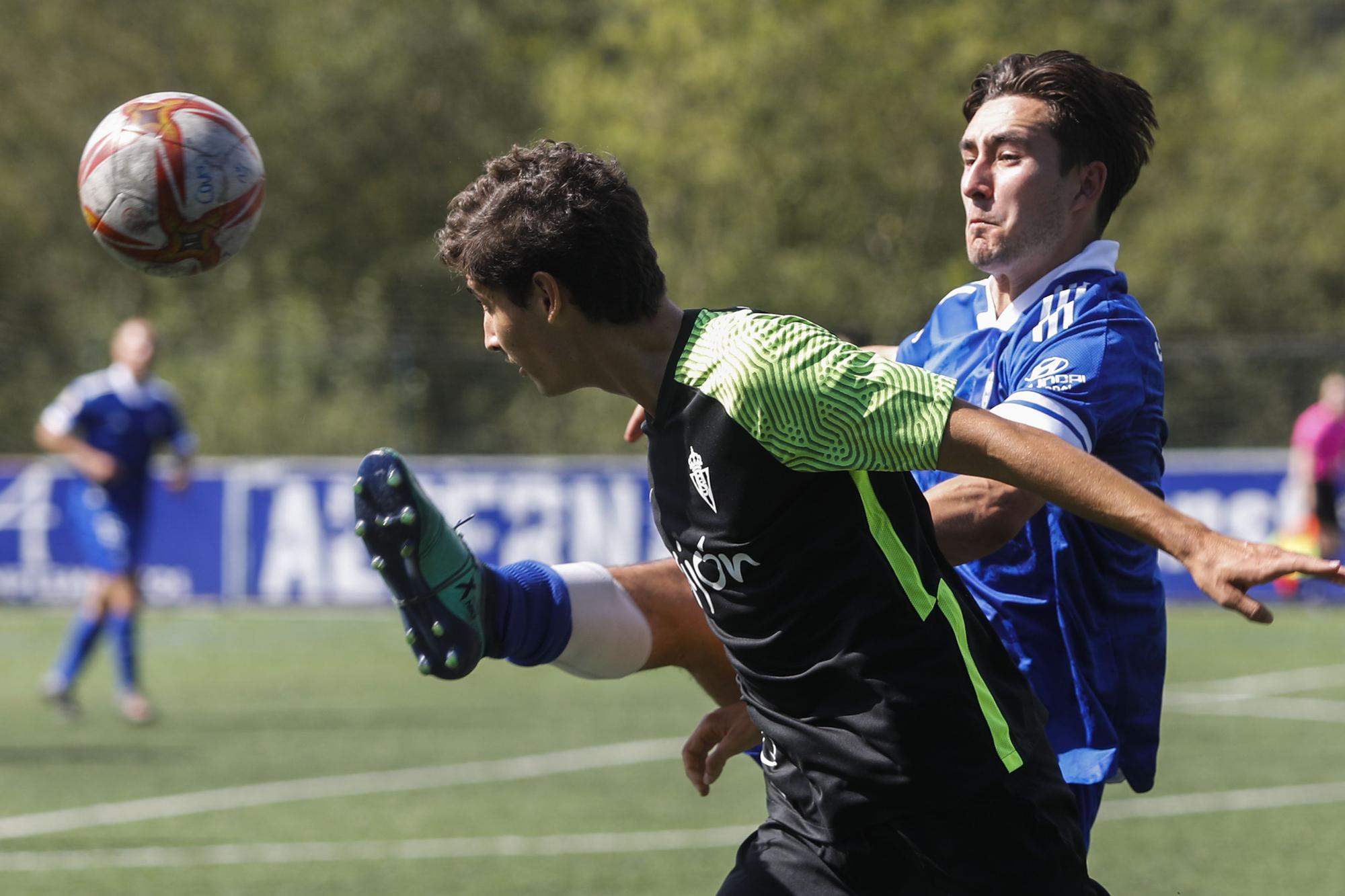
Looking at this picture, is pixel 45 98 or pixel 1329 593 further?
pixel 45 98

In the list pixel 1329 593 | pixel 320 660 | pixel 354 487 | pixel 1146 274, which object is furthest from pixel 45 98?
pixel 354 487

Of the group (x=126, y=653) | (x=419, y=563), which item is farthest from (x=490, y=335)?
(x=126, y=653)

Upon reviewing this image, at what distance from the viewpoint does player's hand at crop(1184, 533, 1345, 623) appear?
2.43 m

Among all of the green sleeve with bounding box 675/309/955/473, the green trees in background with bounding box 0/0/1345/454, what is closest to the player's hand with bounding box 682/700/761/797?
the green sleeve with bounding box 675/309/955/473

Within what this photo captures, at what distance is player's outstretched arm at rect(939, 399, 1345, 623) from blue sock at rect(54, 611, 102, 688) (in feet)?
29.8

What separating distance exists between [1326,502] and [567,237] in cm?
1505

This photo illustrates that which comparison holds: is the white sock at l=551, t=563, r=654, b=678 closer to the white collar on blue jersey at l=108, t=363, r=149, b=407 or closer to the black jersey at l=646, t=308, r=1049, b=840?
the black jersey at l=646, t=308, r=1049, b=840

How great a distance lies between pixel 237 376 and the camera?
22.5m

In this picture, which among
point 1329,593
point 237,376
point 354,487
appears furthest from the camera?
point 237,376

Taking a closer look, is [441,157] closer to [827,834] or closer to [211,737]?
[211,737]

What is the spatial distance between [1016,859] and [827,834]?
316 mm

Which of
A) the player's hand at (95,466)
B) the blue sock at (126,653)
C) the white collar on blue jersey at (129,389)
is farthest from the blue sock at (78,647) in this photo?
the white collar on blue jersey at (129,389)

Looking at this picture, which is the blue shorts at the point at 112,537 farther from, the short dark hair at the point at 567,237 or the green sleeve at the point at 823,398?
the green sleeve at the point at 823,398

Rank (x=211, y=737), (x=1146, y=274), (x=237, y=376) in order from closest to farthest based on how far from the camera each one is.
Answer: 1. (x=211, y=737)
2. (x=237, y=376)
3. (x=1146, y=274)
